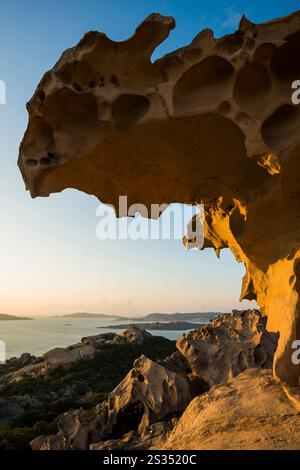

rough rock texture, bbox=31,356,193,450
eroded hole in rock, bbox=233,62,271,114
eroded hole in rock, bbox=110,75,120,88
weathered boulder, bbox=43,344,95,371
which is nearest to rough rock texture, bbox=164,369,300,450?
eroded hole in rock, bbox=233,62,271,114

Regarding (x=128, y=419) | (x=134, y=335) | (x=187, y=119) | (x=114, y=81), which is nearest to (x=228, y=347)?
(x=128, y=419)

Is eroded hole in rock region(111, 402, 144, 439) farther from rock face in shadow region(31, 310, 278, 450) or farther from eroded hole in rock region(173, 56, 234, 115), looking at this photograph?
eroded hole in rock region(173, 56, 234, 115)

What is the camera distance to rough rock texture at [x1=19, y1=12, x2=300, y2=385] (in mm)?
4469

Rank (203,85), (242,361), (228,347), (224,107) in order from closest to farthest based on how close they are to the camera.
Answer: (224,107), (203,85), (242,361), (228,347)

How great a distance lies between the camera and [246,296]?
7.84 m

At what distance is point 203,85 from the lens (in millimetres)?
4727

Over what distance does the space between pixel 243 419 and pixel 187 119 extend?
385 cm

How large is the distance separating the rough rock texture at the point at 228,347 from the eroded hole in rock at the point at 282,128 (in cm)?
815

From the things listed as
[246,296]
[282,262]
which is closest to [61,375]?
[246,296]

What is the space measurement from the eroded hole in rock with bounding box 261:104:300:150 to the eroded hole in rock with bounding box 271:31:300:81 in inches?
16.3

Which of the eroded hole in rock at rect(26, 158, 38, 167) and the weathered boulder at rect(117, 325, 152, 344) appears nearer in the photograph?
the eroded hole in rock at rect(26, 158, 38, 167)

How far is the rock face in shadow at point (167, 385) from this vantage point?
10750mm

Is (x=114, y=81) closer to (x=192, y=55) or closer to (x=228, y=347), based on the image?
(x=192, y=55)

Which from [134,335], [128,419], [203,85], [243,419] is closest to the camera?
[243,419]
